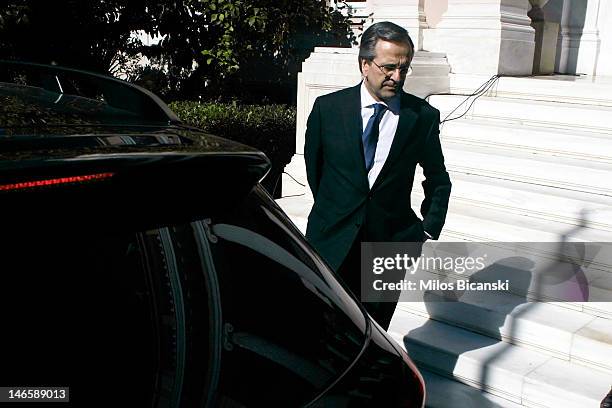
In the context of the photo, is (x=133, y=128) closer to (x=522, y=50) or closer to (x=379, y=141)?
(x=379, y=141)

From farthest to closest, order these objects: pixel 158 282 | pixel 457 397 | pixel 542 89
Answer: pixel 542 89 < pixel 457 397 < pixel 158 282

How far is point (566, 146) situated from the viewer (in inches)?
243

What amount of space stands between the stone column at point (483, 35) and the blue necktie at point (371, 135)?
4.66 m

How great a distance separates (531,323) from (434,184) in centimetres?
159

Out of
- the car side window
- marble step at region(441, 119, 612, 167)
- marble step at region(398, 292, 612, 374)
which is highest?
the car side window

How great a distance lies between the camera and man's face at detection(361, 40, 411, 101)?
120 inches

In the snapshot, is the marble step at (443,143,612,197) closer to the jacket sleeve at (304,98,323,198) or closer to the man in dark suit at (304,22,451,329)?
the man in dark suit at (304,22,451,329)

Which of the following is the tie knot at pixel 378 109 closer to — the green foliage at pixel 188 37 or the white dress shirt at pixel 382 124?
the white dress shirt at pixel 382 124

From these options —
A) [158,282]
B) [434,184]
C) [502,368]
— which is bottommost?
[502,368]

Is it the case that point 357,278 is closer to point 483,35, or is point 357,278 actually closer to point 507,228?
point 507,228

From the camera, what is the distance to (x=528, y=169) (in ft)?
19.7

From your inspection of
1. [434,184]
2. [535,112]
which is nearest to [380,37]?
[434,184]

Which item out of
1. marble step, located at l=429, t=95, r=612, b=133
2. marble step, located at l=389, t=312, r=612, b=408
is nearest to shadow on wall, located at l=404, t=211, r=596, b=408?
marble step, located at l=389, t=312, r=612, b=408

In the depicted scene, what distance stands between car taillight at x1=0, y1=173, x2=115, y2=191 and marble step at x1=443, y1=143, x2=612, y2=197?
506 centimetres
